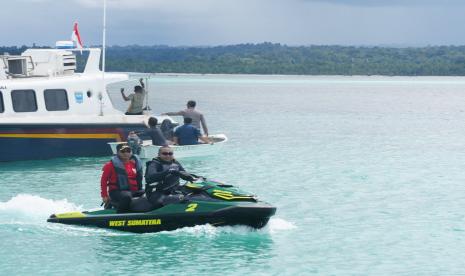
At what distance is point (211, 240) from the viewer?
16188mm

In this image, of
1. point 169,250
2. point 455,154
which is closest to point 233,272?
point 169,250

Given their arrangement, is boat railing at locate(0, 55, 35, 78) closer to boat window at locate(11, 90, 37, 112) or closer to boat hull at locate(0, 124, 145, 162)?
boat window at locate(11, 90, 37, 112)

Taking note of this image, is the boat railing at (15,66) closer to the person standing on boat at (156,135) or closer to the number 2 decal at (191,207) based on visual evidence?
the person standing on boat at (156,135)

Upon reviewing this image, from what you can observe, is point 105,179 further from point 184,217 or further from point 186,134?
A: point 186,134

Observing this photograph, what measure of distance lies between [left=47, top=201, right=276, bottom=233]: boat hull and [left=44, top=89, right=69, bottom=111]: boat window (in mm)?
10351

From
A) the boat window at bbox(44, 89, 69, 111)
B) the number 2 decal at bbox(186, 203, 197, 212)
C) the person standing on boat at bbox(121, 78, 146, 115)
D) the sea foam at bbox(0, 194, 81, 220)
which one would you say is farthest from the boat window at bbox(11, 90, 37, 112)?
the number 2 decal at bbox(186, 203, 197, 212)

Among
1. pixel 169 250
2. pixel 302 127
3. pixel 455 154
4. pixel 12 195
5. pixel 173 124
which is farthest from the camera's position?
pixel 302 127

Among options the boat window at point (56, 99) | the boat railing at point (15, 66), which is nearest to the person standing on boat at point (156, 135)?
the boat window at point (56, 99)

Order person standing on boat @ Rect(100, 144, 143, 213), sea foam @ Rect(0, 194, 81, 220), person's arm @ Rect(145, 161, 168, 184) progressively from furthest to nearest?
sea foam @ Rect(0, 194, 81, 220) → person standing on boat @ Rect(100, 144, 143, 213) → person's arm @ Rect(145, 161, 168, 184)

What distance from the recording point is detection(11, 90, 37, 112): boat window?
83.3 feet

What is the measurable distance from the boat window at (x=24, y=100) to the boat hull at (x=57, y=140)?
28.4 inches

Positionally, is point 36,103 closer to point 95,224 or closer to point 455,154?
point 95,224

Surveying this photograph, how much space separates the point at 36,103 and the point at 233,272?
498 inches

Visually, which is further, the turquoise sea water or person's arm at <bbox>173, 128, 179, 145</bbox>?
person's arm at <bbox>173, 128, 179, 145</bbox>
